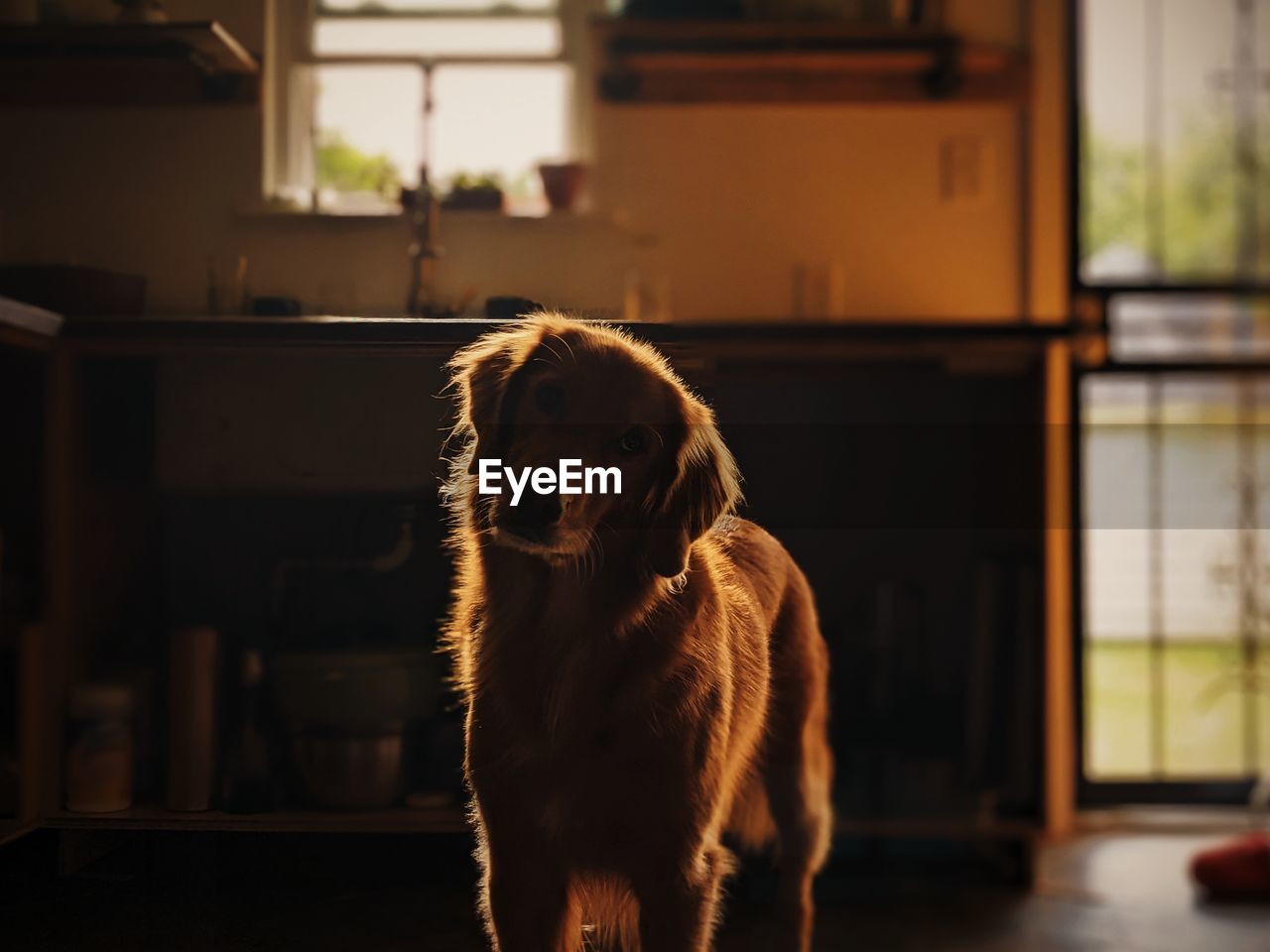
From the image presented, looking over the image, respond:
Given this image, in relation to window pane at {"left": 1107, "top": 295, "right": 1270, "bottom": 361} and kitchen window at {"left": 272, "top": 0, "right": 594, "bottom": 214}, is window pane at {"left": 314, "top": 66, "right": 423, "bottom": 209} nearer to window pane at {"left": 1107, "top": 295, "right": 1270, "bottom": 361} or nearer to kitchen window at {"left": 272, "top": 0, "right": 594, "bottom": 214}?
kitchen window at {"left": 272, "top": 0, "right": 594, "bottom": 214}

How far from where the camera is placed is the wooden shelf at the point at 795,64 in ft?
1.76

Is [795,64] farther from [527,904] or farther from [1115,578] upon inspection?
[527,904]

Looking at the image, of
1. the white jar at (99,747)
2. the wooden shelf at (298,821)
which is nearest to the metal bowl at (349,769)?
the wooden shelf at (298,821)

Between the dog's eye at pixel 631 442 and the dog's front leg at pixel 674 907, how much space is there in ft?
0.80

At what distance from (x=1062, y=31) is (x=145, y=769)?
720mm

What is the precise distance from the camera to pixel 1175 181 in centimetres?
57

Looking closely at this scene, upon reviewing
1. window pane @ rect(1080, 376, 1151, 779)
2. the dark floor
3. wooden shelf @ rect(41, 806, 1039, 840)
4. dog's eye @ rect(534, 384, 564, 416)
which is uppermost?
dog's eye @ rect(534, 384, 564, 416)

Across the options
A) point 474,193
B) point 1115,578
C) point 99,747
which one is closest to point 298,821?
point 99,747

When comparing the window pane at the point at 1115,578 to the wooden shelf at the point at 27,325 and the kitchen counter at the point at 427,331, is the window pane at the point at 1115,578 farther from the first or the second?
the wooden shelf at the point at 27,325

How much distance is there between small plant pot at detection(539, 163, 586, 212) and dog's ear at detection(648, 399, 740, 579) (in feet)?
0.48

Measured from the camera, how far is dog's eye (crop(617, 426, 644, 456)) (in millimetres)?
506

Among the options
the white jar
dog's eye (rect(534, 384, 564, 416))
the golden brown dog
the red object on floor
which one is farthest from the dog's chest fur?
the red object on floor

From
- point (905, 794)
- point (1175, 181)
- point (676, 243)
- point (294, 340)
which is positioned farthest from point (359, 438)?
point (1175, 181)

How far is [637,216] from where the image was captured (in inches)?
22.6
